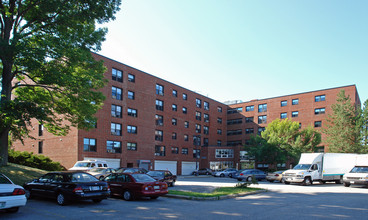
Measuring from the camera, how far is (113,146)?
40.6 metres

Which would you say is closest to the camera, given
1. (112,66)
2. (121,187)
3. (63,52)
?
(121,187)

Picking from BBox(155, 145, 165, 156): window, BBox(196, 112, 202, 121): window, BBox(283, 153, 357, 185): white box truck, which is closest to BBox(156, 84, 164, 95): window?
BBox(155, 145, 165, 156): window

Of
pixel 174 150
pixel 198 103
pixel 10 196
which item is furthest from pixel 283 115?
pixel 10 196

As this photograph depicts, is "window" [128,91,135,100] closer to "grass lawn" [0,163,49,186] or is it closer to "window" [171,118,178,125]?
"window" [171,118,178,125]

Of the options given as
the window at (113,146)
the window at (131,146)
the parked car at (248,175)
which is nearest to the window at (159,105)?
the window at (131,146)

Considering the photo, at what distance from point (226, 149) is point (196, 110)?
10.3 m

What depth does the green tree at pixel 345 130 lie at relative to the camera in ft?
141

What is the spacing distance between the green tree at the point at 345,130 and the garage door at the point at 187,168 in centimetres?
2420

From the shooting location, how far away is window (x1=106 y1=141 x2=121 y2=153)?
3983 cm

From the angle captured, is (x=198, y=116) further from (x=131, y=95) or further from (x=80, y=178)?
(x=80, y=178)

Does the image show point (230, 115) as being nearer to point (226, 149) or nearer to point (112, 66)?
point (226, 149)

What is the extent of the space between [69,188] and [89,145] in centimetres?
2667

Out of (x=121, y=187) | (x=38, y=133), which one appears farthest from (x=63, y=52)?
(x=38, y=133)

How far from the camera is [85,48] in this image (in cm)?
2066
